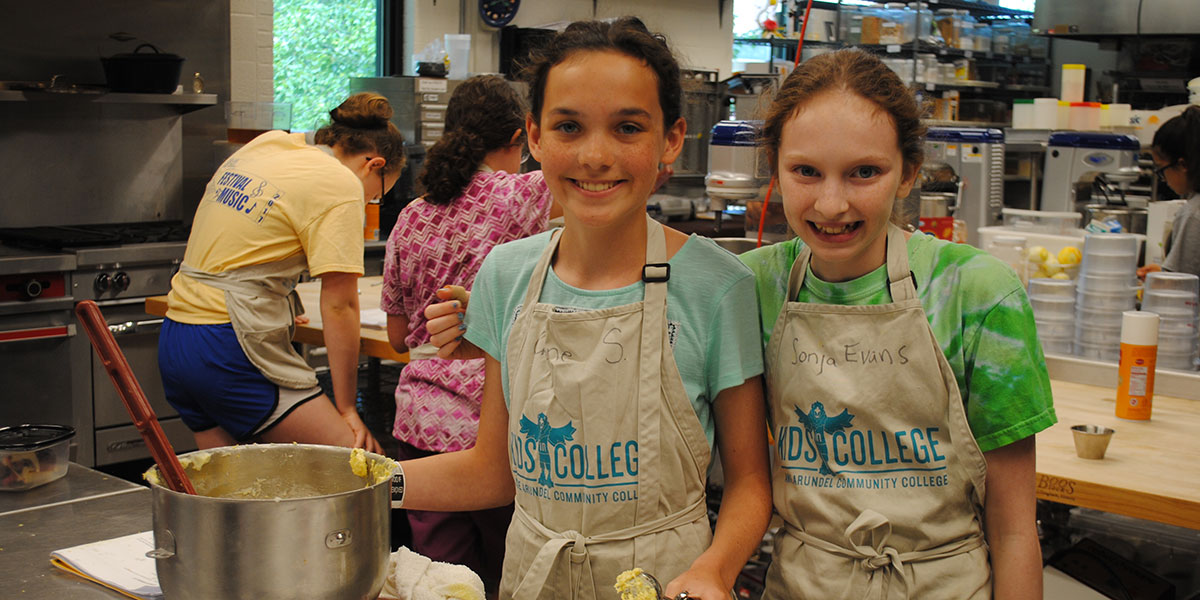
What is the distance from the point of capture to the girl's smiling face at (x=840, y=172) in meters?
1.29

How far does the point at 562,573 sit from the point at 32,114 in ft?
14.1

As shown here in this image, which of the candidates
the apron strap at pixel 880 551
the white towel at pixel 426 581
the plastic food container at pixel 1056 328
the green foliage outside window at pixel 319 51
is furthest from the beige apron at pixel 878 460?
the green foliage outside window at pixel 319 51

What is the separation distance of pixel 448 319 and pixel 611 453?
30 centimetres

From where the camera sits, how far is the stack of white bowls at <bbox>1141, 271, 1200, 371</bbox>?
2682 mm

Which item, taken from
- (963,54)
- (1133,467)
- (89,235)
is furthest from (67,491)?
(963,54)

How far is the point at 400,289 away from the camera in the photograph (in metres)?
2.84

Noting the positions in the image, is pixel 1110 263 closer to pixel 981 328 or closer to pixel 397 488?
pixel 981 328

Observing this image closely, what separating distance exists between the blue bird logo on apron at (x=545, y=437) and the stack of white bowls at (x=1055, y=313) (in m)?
1.90

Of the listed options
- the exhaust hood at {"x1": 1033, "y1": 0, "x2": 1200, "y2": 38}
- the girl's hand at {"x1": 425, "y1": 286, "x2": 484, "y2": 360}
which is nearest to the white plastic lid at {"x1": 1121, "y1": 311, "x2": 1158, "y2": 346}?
the girl's hand at {"x1": 425, "y1": 286, "x2": 484, "y2": 360}

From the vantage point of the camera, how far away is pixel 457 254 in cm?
272

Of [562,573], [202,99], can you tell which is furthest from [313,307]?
[562,573]

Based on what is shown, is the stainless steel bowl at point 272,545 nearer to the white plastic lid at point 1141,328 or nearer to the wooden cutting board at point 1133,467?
the wooden cutting board at point 1133,467

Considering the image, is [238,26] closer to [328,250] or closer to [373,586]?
[328,250]

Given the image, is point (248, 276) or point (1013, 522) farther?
point (248, 276)
